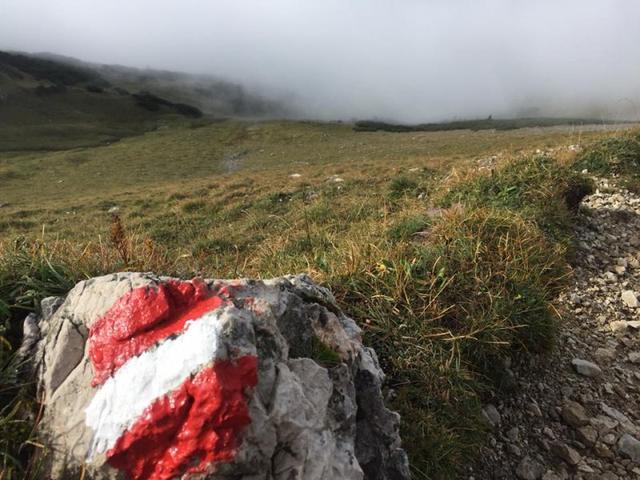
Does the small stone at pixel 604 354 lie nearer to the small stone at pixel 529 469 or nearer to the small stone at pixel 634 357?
the small stone at pixel 634 357

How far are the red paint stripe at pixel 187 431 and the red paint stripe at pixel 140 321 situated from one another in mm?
380

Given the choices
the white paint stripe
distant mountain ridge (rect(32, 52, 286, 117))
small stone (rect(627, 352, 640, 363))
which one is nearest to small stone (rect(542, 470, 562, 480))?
small stone (rect(627, 352, 640, 363))

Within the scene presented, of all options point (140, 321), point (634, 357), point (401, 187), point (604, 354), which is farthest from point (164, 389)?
point (401, 187)

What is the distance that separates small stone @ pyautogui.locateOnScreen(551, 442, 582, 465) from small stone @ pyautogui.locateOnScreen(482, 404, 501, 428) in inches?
19.4

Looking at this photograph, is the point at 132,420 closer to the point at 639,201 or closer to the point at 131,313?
the point at 131,313

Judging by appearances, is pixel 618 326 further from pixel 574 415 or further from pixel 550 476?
pixel 550 476

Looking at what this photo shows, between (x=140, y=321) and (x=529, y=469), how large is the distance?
127 inches

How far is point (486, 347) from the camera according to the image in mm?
4230

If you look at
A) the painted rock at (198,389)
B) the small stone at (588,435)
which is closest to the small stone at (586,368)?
the small stone at (588,435)

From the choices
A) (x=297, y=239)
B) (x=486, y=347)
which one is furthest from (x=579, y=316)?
(x=297, y=239)

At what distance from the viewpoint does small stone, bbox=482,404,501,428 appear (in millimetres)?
3980

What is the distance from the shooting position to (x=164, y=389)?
230 cm

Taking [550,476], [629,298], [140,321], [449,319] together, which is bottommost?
[550,476]

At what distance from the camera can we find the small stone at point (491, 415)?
3.98 metres
